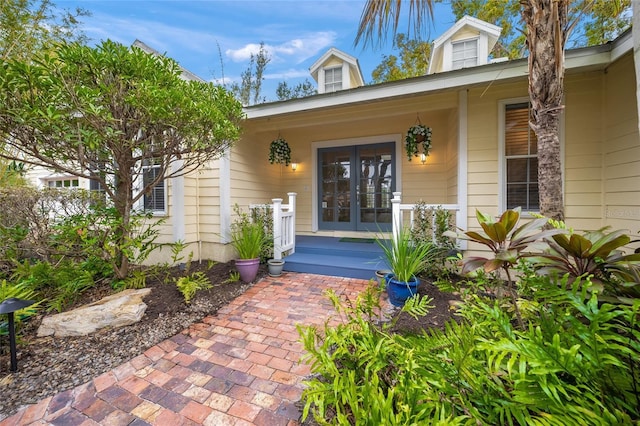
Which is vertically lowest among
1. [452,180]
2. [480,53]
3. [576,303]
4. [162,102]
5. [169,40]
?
[576,303]

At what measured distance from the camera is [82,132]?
244cm

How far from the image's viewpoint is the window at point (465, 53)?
549 cm

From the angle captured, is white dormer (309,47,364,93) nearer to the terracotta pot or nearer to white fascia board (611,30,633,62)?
white fascia board (611,30,633,62)

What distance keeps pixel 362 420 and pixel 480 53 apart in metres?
6.91

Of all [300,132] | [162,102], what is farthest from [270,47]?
[162,102]

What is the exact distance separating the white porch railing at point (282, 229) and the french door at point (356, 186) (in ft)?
4.74

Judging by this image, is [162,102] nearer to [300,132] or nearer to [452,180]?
[300,132]

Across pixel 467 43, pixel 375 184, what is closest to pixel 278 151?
pixel 375 184

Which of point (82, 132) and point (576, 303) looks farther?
point (82, 132)

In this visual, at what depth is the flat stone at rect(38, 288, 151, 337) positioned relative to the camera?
8.06ft

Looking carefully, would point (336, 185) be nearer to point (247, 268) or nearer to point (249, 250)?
point (249, 250)

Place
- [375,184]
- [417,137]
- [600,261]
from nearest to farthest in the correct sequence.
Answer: [600,261] < [417,137] < [375,184]

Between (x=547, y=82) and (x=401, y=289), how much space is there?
2.35 meters

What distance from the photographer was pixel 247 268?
3889 millimetres
